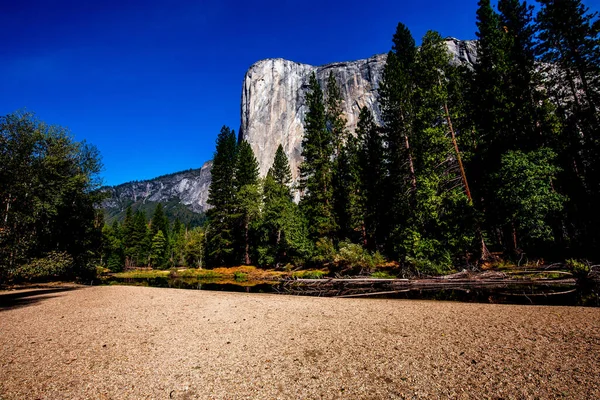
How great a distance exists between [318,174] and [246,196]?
12128mm

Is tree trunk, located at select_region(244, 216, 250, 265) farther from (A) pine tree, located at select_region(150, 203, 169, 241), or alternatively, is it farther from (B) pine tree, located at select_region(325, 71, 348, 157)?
(A) pine tree, located at select_region(150, 203, 169, 241)

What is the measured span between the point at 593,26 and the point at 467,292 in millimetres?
23253

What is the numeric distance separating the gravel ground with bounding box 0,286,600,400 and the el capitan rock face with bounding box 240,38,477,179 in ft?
247

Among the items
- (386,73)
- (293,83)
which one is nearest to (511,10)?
(386,73)

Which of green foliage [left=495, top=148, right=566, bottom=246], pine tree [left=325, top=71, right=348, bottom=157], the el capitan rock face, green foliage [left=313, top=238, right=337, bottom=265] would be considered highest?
the el capitan rock face

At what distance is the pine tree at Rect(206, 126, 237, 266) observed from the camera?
132ft

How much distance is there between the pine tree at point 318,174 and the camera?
30.9 meters

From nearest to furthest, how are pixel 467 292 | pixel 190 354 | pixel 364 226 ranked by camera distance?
1. pixel 190 354
2. pixel 467 292
3. pixel 364 226

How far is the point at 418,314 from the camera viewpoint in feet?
28.4

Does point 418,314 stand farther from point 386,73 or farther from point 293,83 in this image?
point 293,83

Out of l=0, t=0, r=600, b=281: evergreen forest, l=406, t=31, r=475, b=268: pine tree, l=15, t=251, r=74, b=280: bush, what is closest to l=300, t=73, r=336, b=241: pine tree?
l=0, t=0, r=600, b=281: evergreen forest

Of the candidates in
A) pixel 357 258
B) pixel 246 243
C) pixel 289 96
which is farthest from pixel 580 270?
pixel 289 96

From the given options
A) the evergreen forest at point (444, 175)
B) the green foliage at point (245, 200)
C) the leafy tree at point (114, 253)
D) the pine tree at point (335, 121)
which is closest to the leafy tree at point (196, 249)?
the green foliage at point (245, 200)

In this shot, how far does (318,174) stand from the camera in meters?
33.1
